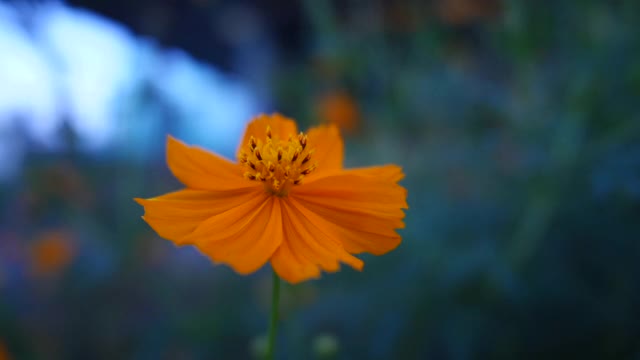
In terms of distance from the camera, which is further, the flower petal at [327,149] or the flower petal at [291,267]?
the flower petal at [327,149]

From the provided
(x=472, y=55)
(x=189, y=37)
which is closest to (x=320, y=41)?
(x=472, y=55)

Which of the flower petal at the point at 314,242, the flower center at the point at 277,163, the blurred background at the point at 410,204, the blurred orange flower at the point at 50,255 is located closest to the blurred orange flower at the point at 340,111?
the blurred background at the point at 410,204

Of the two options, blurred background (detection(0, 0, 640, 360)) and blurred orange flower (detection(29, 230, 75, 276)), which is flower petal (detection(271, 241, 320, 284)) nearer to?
blurred background (detection(0, 0, 640, 360))

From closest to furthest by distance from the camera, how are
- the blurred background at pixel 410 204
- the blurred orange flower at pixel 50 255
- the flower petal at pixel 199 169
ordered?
the flower petal at pixel 199 169
the blurred background at pixel 410 204
the blurred orange flower at pixel 50 255

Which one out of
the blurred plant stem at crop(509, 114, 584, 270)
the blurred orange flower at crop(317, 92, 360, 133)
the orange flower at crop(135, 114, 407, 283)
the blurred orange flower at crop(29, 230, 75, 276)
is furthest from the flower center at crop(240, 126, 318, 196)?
the blurred orange flower at crop(29, 230, 75, 276)

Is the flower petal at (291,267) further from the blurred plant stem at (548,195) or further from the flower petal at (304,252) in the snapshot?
the blurred plant stem at (548,195)

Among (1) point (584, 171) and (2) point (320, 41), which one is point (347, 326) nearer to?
(1) point (584, 171)

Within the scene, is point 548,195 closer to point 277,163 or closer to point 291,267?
point 277,163
